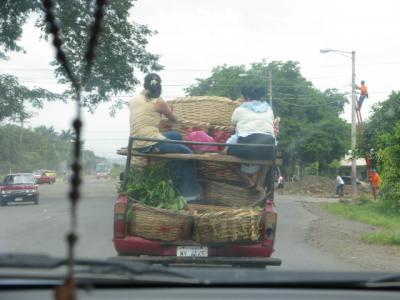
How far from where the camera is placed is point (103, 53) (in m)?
16.3

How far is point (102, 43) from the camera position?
568 inches

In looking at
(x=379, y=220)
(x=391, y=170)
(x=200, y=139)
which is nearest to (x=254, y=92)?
(x=200, y=139)

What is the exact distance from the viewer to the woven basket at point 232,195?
7789mm

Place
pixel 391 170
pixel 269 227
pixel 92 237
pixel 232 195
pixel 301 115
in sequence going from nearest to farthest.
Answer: pixel 269 227
pixel 232 195
pixel 92 237
pixel 391 170
pixel 301 115

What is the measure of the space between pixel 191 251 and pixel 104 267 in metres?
4.13

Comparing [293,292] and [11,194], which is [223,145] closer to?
[293,292]

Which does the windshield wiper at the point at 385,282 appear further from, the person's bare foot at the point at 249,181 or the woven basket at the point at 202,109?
the woven basket at the point at 202,109

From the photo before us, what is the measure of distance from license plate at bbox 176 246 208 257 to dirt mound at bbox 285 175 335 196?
120ft

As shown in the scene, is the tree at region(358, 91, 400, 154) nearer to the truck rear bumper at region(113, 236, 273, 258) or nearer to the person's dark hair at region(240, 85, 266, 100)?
the person's dark hair at region(240, 85, 266, 100)

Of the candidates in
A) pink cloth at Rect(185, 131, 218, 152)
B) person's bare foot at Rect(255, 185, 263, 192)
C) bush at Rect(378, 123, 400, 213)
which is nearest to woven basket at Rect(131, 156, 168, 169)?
pink cloth at Rect(185, 131, 218, 152)

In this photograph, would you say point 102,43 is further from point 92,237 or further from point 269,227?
point 269,227

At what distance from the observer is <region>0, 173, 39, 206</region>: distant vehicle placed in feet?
95.8

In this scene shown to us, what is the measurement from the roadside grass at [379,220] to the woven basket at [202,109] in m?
6.75

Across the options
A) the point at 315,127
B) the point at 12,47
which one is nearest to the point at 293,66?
the point at 315,127
